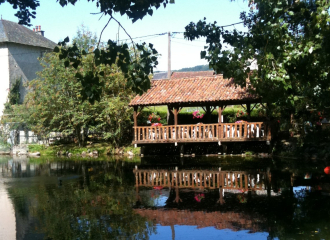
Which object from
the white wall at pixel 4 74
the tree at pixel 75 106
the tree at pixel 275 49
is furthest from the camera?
the white wall at pixel 4 74

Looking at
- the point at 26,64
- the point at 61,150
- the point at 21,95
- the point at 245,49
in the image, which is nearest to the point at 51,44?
the point at 26,64

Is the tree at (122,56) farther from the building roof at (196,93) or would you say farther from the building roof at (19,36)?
the building roof at (19,36)

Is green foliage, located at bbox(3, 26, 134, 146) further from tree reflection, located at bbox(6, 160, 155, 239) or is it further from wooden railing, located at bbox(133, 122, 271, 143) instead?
tree reflection, located at bbox(6, 160, 155, 239)

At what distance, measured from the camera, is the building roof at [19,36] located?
35144 mm

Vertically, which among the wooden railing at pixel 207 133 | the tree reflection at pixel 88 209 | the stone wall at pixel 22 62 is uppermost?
the stone wall at pixel 22 62

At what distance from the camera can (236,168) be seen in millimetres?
16766

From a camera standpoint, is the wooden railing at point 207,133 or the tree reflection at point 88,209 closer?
the tree reflection at point 88,209

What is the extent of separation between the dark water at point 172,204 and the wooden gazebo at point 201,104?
4.45 m

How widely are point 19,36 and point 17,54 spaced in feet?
5.98

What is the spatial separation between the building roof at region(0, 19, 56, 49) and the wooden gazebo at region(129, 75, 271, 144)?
16789 millimetres

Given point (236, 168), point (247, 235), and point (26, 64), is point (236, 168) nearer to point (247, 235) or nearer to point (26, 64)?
point (247, 235)

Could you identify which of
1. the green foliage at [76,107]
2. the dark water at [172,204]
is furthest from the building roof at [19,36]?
the dark water at [172,204]

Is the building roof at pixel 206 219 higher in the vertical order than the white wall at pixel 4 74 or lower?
lower

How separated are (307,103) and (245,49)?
9.80 meters
